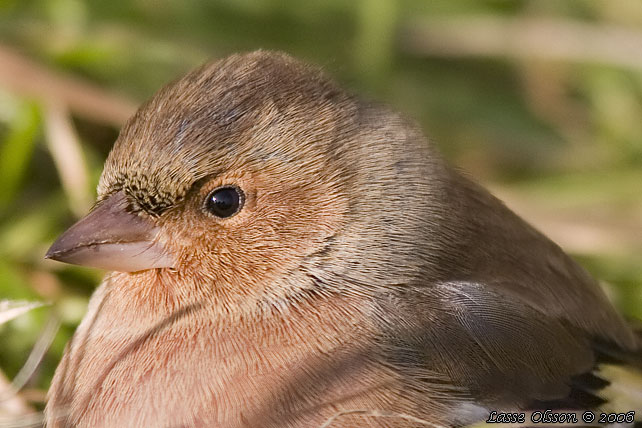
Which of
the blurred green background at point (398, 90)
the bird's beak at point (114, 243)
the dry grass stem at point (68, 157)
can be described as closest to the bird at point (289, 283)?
the bird's beak at point (114, 243)

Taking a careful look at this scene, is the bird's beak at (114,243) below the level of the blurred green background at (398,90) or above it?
below

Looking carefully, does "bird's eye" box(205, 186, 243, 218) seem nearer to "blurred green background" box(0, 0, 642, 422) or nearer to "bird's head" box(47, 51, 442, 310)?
"bird's head" box(47, 51, 442, 310)

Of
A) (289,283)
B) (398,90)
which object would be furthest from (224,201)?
(398,90)

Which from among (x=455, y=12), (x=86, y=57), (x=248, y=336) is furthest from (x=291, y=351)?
(x=455, y=12)

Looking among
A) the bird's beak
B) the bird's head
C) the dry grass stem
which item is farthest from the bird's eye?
the dry grass stem

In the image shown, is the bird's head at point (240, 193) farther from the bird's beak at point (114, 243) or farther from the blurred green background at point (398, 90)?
the blurred green background at point (398, 90)
